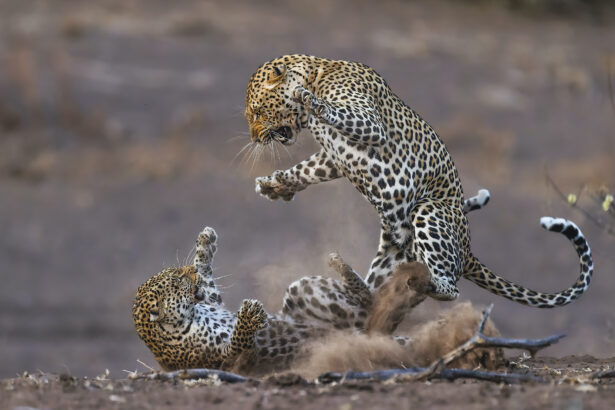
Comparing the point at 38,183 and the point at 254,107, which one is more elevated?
the point at 38,183

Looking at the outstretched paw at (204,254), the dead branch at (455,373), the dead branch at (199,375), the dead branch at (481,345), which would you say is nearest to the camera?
the dead branch at (481,345)

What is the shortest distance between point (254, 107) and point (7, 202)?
1285 centimetres

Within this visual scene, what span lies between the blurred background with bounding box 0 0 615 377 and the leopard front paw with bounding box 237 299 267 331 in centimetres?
609

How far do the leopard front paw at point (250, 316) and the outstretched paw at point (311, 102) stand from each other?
4.63 feet

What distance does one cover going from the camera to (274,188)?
8.78 m

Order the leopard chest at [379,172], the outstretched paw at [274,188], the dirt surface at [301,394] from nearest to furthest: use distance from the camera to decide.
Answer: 1. the dirt surface at [301,394]
2. the leopard chest at [379,172]
3. the outstretched paw at [274,188]

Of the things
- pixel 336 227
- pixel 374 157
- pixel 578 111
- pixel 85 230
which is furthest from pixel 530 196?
pixel 374 157

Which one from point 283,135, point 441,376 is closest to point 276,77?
point 283,135

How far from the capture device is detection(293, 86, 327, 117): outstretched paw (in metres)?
7.56

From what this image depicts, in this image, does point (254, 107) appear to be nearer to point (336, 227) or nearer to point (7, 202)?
point (336, 227)

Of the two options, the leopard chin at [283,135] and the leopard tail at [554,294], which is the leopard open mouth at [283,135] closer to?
the leopard chin at [283,135]

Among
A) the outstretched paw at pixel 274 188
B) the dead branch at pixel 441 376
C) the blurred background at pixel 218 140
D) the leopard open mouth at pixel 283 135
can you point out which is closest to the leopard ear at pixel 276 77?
the leopard open mouth at pixel 283 135

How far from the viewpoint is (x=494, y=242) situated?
18.8 metres

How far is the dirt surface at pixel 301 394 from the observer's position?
6.19 metres
